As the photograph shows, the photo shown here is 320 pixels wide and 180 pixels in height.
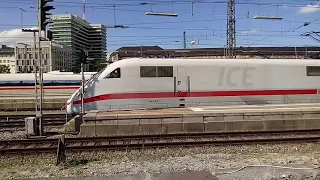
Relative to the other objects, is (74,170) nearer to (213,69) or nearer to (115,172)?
(115,172)

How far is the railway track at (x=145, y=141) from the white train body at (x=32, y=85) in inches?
775

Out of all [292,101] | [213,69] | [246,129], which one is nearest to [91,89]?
[213,69]

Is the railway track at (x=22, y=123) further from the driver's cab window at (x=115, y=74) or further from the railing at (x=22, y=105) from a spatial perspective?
the railing at (x=22, y=105)

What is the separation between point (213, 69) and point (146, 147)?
7.86 m

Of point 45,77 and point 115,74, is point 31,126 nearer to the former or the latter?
point 115,74

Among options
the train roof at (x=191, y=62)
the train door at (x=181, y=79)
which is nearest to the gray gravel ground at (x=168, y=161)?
the train door at (x=181, y=79)

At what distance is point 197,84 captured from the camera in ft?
58.2

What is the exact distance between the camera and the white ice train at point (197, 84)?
16859 mm

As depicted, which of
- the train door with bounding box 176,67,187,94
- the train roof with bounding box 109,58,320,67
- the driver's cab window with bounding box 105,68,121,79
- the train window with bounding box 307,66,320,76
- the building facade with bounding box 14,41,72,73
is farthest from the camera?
the building facade with bounding box 14,41,72,73

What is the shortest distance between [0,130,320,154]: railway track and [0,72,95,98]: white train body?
19678 mm

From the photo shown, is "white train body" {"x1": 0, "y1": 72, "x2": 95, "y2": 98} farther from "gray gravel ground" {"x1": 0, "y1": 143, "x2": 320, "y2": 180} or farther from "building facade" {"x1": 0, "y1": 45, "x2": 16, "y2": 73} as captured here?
"building facade" {"x1": 0, "y1": 45, "x2": 16, "y2": 73}

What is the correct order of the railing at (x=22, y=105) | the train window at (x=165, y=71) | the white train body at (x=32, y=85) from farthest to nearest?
the white train body at (x=32, y=85)
the railing at (x=22, y=105)
the train window at (x=165, y=71)

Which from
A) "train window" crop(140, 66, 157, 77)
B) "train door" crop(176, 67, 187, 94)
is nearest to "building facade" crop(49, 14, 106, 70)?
"train window" crop(140, 66, 157, 77)

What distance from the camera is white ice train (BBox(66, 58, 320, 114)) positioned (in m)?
16.9
